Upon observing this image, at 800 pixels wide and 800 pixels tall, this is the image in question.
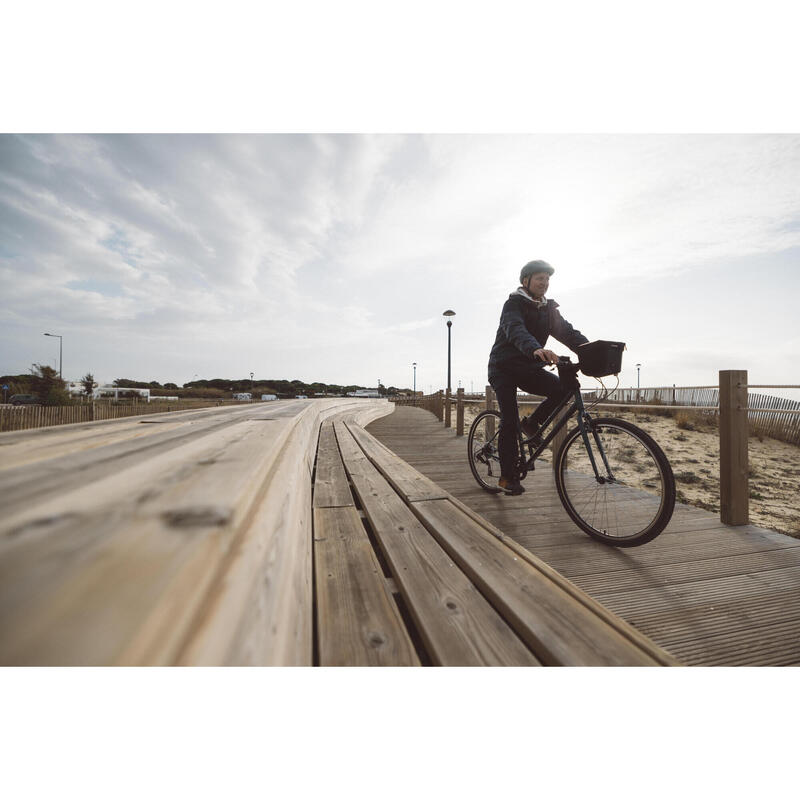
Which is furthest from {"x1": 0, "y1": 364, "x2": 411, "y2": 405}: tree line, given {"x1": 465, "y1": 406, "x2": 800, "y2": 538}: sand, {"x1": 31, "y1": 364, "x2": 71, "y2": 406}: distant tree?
{"x1": 465, "y1": 406, "x2": 800, "y2": 538}: sand

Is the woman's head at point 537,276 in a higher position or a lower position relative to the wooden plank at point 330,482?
higher

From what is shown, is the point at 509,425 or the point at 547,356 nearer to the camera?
the point at 547,356

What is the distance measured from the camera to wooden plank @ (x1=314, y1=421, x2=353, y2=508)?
5.32 feet

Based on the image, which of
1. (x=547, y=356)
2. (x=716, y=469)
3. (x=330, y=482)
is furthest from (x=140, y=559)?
(x=716, y=469)

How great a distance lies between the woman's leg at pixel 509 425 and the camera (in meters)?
2.41

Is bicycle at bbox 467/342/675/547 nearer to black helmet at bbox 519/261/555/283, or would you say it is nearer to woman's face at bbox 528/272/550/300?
woman's face at bbox 528/272/550/300

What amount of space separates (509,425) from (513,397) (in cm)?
20

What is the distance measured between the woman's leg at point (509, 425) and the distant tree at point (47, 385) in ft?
19.2

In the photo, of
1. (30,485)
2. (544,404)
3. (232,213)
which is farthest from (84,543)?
(232,213)

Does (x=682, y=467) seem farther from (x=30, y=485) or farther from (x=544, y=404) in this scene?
(x=30, y=485)

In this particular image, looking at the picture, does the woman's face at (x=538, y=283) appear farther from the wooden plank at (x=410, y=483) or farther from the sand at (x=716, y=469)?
the sand at (x=716, y=469)

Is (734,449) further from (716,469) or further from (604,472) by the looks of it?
(716,469)

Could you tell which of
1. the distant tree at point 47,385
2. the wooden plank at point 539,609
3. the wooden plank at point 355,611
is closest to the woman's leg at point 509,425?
the wooden plank at point 539,609

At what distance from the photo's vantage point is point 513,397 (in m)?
2.42
